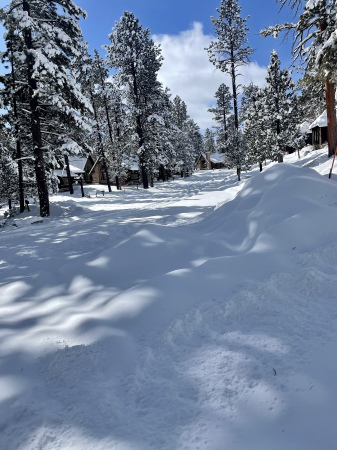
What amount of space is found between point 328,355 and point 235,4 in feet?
113

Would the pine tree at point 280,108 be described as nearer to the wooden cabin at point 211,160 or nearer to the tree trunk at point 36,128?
the tree trunk at point 36,128

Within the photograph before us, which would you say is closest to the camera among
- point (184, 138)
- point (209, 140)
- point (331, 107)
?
point (331, 107)

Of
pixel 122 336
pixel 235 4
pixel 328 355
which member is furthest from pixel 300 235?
pixel 235 4

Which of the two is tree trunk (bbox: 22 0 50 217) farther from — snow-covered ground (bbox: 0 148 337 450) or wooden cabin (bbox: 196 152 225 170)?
wooden cabin (bbox: 196 152 225 170)

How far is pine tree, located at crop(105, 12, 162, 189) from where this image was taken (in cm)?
2367

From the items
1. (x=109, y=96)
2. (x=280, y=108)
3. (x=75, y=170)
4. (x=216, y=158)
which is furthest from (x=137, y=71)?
(x=216, y=158)

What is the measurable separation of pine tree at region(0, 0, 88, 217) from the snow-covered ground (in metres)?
9.54

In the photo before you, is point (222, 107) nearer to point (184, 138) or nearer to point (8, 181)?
point (184, 138)

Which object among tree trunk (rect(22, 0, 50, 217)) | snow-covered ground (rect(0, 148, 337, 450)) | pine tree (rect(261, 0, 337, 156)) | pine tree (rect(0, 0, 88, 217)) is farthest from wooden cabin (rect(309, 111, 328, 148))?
snow-covered ground (rect(0, 148, 337, 450))

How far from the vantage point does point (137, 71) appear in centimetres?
2461

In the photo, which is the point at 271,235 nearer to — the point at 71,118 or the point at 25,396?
the point at 25,396

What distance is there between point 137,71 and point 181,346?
27.5m

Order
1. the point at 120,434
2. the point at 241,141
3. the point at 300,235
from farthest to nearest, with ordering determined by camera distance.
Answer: the point at 241,141
the point at 300,235
the point at 120,434

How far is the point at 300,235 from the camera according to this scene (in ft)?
13.2
